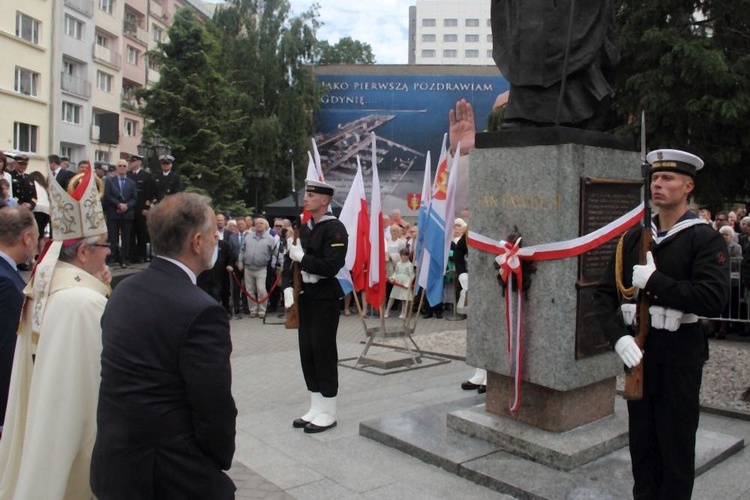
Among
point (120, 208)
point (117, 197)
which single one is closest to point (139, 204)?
point (117, 197)

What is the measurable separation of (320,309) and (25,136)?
3216 cm

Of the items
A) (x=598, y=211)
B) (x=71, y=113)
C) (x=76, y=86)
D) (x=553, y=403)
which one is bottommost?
(x=553, y=403)

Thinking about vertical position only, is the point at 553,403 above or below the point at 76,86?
below

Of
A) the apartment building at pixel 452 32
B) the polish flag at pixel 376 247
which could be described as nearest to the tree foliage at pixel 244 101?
the polish flag at pixel 376 247

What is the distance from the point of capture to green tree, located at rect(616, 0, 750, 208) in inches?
569

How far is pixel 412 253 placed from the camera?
1497 centimetres

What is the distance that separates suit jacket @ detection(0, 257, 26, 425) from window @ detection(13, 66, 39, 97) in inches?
1298

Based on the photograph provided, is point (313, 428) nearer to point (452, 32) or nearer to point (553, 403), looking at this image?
point (553, 403)

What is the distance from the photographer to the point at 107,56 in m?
44.1

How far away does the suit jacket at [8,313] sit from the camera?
388 centimetres

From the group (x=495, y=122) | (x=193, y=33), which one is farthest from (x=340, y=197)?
(x=495, y=122)

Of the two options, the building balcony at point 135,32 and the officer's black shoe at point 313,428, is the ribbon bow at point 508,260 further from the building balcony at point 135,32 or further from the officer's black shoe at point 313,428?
the building balcony at point 135,32

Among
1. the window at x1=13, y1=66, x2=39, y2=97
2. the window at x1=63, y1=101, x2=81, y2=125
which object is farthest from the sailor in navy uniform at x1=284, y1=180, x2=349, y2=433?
the window at x1=63, y1=101, x2=81, y2=125

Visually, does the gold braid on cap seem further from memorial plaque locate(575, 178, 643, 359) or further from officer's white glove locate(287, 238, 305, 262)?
officer's white glove locate(287, 238, 305, 262)
